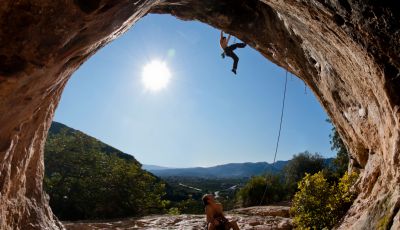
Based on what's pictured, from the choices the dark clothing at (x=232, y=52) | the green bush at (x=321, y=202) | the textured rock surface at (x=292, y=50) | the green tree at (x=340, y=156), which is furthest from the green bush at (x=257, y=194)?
the textured rock surface at (x=292, y=50)

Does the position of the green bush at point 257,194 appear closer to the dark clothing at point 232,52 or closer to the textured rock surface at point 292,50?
the dark clothing at point 232,52

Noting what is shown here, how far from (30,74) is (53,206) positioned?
22.5m

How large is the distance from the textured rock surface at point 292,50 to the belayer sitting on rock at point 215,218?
3.45 m

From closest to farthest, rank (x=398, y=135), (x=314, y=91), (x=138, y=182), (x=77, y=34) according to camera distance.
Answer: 1. (x=77, y=34)
2. (x=398, y=135)
3. (x=314, y=91)
4. (x=138, y=182)

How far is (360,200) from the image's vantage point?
29.2 feet

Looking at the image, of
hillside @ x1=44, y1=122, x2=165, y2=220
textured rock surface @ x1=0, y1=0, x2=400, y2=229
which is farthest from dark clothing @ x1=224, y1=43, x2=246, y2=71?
hillside @ x1=44, y1=122, x2=165, y2=220

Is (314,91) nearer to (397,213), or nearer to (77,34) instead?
(397,213)

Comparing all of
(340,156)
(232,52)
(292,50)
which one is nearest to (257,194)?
(340,156)

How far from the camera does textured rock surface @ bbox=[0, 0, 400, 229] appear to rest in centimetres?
414

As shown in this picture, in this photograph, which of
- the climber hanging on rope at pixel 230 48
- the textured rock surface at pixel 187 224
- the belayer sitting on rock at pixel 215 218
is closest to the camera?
the belayer sitting on rock at pixel 215 218

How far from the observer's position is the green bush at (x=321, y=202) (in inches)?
391

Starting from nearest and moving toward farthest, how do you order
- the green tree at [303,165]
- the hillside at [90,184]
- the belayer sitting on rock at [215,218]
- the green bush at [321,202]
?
the belayer sitting on rock at [215,218]
the green bush at [321,202]
the hillside at [90,184]
the green tree at [303,165]

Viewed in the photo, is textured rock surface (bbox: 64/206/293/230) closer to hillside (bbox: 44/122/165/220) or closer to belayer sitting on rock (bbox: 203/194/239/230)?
belayer sitting on rock (bbox: 203/194/239/230)

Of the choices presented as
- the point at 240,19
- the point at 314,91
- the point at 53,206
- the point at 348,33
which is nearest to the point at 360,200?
the point at 314,91
